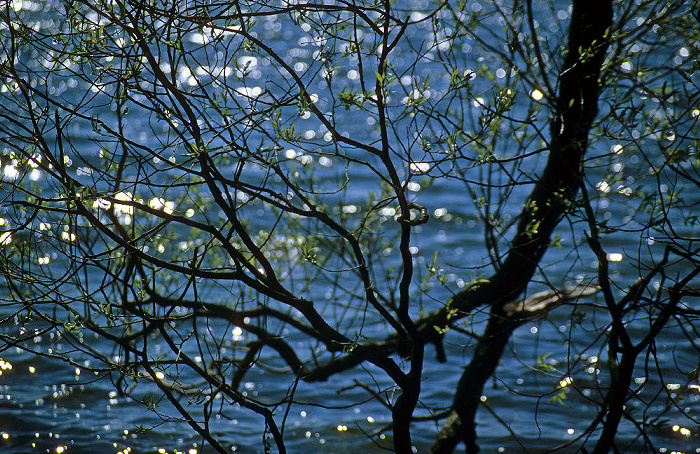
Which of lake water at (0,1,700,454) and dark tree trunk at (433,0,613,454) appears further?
lake water at (0,1,700,454)

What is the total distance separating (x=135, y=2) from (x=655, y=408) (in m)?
4.79

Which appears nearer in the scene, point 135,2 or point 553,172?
point 135,2

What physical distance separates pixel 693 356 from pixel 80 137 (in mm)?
9379

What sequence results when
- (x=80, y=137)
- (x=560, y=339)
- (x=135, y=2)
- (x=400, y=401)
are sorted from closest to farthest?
(x=135, y=2), (x=400, y=401), (x=560, y=339), (x=80, y=137)

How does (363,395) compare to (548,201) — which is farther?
(363,395)

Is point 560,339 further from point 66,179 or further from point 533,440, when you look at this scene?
point 66,179

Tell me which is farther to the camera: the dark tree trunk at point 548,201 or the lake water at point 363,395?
the lake water at point 363,395

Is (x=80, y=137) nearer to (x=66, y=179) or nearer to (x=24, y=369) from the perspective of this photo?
(x=24, y=369)

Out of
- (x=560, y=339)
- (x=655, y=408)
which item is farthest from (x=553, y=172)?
(x=560, y=339)

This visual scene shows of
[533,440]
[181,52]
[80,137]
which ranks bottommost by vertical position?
[533,440]

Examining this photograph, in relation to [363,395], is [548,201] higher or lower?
higher

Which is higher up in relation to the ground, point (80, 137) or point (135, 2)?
Answer: point (80, 137)

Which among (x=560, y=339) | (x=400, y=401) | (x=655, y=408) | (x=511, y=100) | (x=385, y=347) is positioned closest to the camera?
(x=511, y=100)

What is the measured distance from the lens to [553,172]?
362 cm
